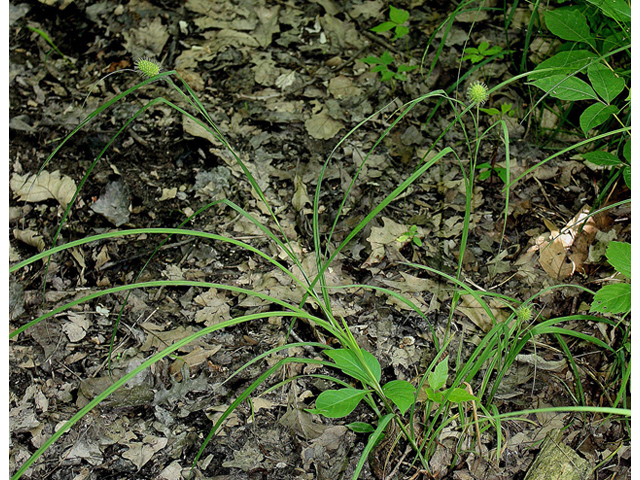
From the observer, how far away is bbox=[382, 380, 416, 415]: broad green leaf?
1.01 meters

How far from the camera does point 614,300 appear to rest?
1104 mm

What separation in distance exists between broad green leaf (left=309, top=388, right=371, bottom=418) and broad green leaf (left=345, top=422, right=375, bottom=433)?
28 cm

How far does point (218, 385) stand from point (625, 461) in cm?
108

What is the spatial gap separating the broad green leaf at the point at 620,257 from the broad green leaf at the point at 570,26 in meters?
0.61

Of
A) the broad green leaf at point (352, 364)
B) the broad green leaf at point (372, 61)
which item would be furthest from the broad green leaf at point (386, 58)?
the broad green leaf at point (352, 364)

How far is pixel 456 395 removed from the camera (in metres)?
1.10

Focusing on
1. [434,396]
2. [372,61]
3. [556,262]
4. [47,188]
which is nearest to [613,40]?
[556,262]

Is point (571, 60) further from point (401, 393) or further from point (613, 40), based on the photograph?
point (401, 393)

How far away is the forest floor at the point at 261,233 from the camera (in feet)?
4.36

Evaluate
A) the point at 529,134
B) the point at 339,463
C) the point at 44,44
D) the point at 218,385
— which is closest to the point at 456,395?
the point at 339,463

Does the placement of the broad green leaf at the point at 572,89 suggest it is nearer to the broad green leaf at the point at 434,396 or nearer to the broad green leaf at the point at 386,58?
the broad green leaf at the point at 434,396

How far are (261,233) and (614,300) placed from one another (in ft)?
3.69

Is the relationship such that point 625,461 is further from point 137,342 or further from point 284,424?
point 137,342

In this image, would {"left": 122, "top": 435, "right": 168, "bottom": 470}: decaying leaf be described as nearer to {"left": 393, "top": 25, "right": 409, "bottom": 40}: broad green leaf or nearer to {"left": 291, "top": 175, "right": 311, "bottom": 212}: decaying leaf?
{"left": 291, "top": 175, "right": 311, "bottom": 212}: decaying leaf
